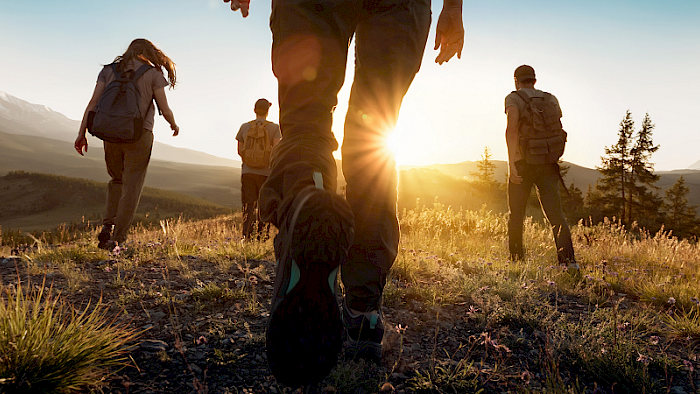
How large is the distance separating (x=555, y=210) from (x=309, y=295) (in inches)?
170

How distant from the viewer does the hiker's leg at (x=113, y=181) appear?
403 cm

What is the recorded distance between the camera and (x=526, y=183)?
4.59 metres

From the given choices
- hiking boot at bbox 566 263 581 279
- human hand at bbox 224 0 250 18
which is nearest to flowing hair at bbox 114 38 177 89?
human hand at bbox 224 0 250 18

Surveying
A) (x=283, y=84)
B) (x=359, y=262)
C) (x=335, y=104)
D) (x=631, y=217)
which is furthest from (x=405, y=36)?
(x=631, y=217)

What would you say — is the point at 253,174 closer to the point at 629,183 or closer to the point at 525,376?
the point at 525,376

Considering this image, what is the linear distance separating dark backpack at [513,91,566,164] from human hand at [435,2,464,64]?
2.86 metres

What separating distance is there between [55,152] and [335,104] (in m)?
161

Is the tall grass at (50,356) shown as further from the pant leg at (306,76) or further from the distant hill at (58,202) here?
the distant hill at (58,202)

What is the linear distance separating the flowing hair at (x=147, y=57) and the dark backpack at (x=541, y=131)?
181 inches

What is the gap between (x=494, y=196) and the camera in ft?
104

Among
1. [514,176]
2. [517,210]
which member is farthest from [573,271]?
[514,176]

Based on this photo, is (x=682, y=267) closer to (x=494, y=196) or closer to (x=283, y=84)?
(x=283, y=84)

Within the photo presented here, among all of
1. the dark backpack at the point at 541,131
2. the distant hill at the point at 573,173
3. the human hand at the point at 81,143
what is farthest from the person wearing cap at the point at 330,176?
the distant hill at the point at 573,173

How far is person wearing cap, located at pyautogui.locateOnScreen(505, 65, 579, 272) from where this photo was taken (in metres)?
4.27
